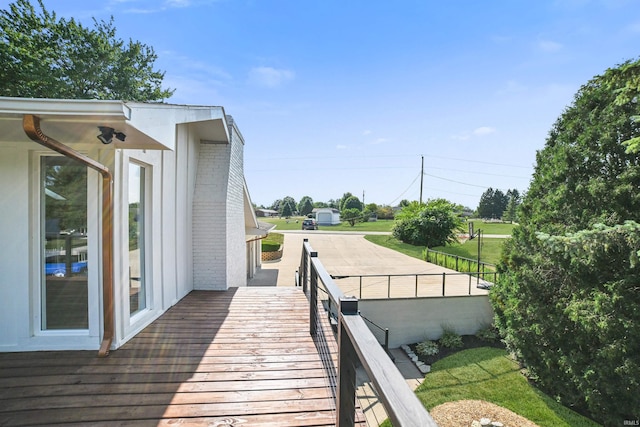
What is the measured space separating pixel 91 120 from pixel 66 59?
21.1 metres

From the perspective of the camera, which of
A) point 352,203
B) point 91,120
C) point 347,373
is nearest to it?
point 347,373

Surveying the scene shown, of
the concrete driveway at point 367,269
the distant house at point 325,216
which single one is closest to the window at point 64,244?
the concrete driveway at point 367,269

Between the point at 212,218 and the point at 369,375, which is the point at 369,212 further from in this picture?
the point at 369,375

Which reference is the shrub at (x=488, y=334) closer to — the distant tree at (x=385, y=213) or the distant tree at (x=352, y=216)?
the distant tree at (x=352, y=216)

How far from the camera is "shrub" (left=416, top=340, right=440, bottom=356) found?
28.8ft

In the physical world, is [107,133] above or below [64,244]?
above

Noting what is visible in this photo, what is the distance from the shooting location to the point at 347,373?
5.48ft

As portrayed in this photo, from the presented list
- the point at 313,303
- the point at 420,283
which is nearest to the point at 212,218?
the point at 313,303

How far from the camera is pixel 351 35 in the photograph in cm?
1023

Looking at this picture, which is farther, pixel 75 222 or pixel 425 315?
pixel 425 315

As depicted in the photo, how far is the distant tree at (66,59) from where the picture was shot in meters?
14.9

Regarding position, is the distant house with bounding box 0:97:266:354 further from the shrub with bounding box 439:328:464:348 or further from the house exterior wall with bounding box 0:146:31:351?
the shrub with bounding box 439:328:464:348

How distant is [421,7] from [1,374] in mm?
9980

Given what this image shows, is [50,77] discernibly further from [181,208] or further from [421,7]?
[421,7]
